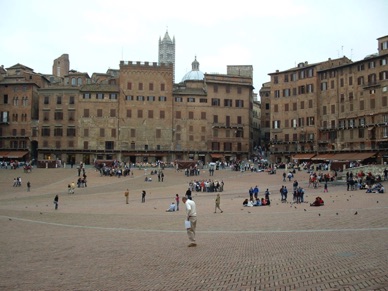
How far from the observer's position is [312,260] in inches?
475

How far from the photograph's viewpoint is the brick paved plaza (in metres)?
10.4

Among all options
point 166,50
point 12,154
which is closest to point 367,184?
point 12,154

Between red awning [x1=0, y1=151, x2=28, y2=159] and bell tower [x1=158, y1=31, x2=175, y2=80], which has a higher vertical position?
bell tower [x1=158, y1=31, x2=175, y2=80]

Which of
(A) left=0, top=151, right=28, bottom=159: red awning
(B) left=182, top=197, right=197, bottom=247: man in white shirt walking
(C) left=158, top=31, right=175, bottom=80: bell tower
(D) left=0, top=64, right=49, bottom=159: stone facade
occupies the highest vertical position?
(C) left=158, top=31, right=175, bottom=80: bell tower

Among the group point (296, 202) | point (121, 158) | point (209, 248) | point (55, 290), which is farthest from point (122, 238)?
point (121, 158)

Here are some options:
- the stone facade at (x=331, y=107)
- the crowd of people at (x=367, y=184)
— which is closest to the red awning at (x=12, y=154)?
the stone facade at (x=331, y=107)

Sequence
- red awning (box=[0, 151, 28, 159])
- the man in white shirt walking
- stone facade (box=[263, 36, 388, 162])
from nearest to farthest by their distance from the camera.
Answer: the man in white shirt walking < stone facade (box=[263, 36, 388, 162]) < red awning (box=[0, 151, 28, 159])

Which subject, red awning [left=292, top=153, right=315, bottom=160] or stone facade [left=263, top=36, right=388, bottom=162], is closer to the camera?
stone facade [left=263, top=36, right=388, bottom=162]

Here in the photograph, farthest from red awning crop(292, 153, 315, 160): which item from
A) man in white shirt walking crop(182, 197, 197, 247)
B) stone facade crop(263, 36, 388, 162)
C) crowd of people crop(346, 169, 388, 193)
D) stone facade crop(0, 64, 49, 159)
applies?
man in white shirt walking crop(182, 197, 197, 247)

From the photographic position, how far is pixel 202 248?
14.4 meters

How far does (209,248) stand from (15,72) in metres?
83.0

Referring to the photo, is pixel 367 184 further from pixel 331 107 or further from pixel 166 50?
pixel 166 50

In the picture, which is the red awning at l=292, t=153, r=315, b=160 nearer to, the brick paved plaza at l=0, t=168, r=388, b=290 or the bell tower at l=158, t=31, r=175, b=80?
the brick paved plaza at l=0, t=168, r=388, b=290

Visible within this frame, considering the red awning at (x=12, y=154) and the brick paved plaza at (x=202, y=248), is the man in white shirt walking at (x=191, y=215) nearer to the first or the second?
the brick paved plaza at (x=202, y=248)
